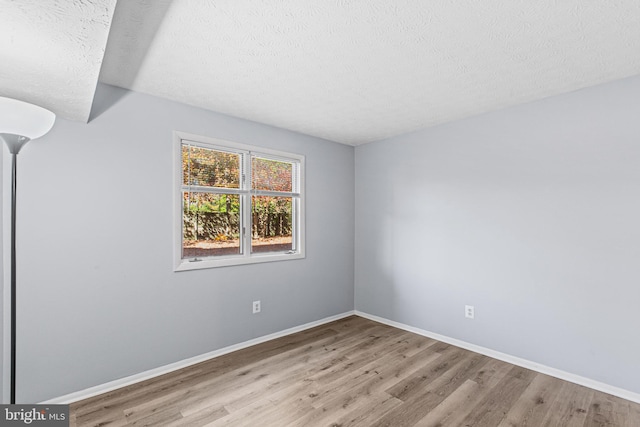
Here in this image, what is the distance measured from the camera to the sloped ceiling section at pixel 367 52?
5.11 ft

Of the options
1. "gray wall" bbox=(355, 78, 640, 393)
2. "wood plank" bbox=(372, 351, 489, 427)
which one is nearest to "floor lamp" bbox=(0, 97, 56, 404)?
"wood plank" bbox=(372, 351, 489, 427)

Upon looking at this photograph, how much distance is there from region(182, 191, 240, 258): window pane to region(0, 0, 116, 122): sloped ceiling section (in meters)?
1.22

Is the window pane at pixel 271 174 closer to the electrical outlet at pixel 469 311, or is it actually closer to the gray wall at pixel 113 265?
the gray wall at pixel 113 265

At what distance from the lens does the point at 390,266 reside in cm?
387

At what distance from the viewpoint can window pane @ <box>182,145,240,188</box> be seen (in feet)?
9.29

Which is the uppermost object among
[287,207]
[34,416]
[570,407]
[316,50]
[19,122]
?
[316,50]

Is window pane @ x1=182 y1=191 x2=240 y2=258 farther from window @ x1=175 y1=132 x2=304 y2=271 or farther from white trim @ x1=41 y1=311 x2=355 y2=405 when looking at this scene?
white trim @ x1=41 y1=311 x2=355 y2=405

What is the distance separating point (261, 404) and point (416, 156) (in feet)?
9.64

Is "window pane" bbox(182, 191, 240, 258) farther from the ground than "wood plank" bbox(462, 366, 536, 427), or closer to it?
farther from the ground

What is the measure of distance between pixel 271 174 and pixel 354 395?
2.33 metres

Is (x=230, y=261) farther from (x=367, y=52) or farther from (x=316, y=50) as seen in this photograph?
(x=367, y=52)

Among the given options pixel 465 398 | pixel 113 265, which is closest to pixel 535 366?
pixel 465 398

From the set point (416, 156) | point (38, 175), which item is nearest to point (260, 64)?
point (38, 175)

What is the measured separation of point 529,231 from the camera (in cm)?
276
